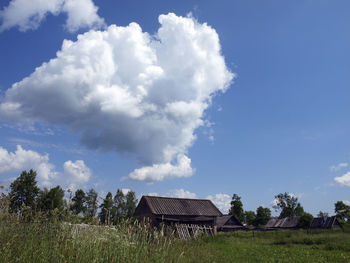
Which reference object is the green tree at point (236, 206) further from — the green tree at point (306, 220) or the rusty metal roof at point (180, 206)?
the rusty metal roof at point (180, 206)

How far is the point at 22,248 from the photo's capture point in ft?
13.3

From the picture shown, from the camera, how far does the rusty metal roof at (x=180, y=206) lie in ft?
78.0

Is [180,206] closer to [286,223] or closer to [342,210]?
[286,223]

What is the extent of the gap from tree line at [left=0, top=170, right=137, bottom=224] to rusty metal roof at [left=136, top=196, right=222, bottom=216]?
269 cm

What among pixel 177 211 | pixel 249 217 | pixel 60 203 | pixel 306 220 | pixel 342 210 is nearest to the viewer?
pixel 177 211

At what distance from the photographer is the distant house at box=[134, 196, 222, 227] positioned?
23266 mm

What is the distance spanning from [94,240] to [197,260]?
277cm

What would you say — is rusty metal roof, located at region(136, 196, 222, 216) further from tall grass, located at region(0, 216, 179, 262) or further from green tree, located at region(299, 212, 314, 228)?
green tree, located at region(299, 212, 314, 228)

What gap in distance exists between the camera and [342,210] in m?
60.9

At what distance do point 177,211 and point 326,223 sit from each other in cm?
3132

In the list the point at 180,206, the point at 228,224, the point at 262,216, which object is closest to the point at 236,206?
the point at 262,216

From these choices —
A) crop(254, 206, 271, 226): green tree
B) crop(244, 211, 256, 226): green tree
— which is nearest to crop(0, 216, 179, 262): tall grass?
crop(254, 206, 271, 226): green tree

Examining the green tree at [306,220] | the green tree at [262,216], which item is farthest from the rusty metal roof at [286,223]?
the green tree at [262,216]

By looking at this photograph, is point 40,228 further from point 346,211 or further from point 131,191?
point 346,211
